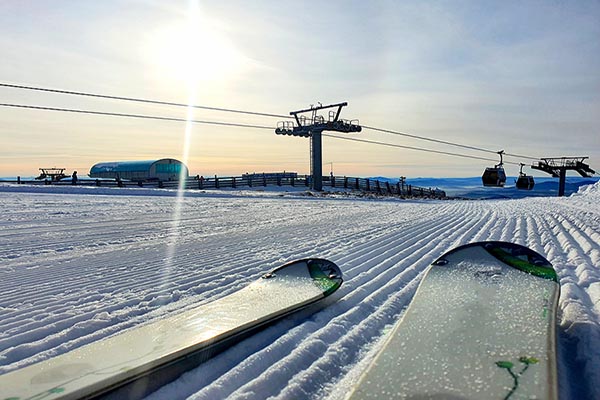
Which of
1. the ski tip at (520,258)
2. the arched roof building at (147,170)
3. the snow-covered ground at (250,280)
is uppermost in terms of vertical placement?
the arched roof building at (147,170)

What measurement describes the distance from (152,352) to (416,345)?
1755 millimetres

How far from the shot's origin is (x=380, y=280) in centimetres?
517

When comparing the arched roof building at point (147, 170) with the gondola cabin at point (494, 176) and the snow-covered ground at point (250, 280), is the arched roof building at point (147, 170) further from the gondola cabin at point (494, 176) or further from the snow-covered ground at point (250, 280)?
the snow-covered ground at point (250, 280)

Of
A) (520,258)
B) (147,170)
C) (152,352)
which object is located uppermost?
(147,170)

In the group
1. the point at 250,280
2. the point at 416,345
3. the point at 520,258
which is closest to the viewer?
the point at 416,345

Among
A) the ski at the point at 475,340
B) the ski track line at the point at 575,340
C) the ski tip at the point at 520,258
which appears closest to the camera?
the ski at the point at 475,340

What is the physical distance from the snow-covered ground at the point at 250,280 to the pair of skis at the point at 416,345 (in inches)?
6.6

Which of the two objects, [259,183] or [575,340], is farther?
[259,183]

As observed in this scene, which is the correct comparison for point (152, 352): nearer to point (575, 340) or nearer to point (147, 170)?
point (575, 340)

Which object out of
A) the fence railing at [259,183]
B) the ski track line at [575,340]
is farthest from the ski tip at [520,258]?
the fence railing at [259,183]

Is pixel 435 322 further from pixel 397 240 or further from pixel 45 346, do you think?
pixel 397 240

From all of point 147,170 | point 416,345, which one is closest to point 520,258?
point 416,345

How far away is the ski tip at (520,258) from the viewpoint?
13.3 ft

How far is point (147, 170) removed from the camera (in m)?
47.3
